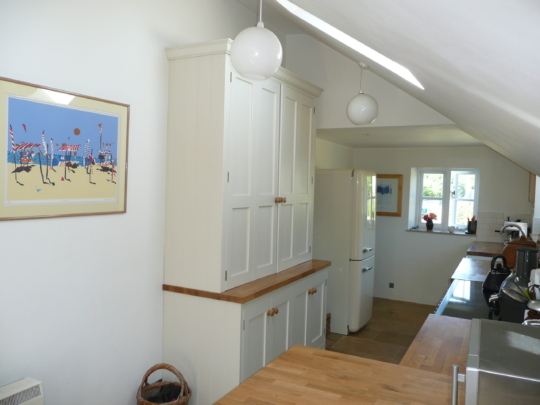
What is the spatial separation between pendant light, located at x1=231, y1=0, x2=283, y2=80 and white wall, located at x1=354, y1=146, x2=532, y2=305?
15.3 feet

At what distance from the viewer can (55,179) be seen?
229 cm

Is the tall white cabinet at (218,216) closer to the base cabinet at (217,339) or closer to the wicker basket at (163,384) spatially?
the base cabinet at (217,339)

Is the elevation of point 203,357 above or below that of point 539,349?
below

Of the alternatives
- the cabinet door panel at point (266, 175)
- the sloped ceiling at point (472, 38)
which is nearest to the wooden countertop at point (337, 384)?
the sloped ceiling at point (472, 38)

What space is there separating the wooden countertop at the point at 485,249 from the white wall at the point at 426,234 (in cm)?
47

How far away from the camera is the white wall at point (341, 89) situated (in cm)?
407

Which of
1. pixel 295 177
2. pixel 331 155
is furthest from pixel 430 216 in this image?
pixel 295 177

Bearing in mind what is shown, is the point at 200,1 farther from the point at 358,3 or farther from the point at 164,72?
the point at 358,3

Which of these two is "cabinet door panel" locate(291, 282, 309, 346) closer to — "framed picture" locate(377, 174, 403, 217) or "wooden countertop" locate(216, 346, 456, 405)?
"wooden countertop" locate(216, 346, 456, 405)

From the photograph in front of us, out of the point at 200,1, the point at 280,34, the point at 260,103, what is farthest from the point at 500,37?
the point at 280,34

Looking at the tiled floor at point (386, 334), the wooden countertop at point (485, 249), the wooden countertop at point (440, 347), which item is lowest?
the tiled floor at point (386, 334)

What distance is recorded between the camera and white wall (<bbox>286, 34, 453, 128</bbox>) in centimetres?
407

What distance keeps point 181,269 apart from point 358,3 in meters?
2.14

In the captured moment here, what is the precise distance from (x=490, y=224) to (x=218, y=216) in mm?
4384
